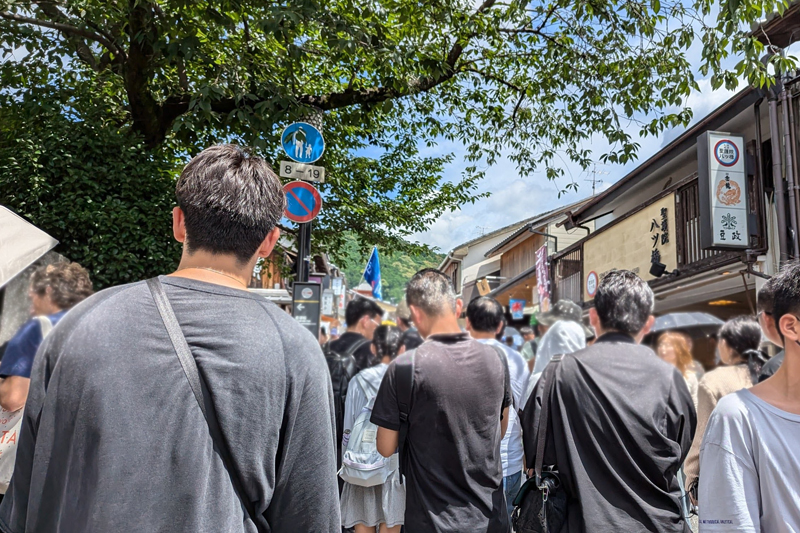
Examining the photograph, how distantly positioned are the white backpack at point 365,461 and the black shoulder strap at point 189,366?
262 centimetres

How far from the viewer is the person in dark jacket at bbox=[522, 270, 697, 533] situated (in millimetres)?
2668

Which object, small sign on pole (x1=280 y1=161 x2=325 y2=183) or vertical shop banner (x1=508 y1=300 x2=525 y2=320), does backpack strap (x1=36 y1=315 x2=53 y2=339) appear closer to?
small sign on pole (x1=280 y1=161 x2=325 y2=183)

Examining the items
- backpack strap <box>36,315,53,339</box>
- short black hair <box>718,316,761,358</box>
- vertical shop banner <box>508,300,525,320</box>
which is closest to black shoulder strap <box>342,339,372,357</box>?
backpack strap <box>36,315,53,339</box>

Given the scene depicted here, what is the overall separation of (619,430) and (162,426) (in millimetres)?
2109

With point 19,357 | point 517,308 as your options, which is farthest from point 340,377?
point 517,308

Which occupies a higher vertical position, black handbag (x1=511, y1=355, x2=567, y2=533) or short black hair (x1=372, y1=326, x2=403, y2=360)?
short black hair (x1=372, y1=326, x2=403, y2=360)

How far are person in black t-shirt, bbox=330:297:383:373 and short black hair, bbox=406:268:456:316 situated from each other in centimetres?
233

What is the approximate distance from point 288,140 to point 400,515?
391 cm

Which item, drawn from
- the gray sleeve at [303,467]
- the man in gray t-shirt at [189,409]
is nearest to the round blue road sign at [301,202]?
the man in gray t-shirt at [189,409]

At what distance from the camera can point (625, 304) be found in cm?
292

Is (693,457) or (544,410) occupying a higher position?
(544,410)

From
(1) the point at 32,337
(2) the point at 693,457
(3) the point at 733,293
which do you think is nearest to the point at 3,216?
(1) the point at 32,337

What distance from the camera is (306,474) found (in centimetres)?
149

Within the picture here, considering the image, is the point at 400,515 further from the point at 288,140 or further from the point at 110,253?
the point at 110,253
